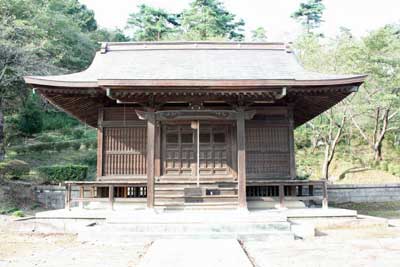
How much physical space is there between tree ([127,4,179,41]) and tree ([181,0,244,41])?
256 centimetres

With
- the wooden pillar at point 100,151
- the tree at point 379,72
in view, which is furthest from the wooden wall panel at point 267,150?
the tree at point 379,72

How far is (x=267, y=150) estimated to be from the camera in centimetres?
1167

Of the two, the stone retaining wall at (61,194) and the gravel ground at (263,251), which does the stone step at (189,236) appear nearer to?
the gravel ground at (263,251)

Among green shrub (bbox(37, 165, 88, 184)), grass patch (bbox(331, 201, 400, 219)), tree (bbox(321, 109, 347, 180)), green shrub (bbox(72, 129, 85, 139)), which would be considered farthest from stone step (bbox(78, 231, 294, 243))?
green shrub (bbox(72, 129, 85, 139))

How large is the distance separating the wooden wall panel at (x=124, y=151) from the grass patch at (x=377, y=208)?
8927mm

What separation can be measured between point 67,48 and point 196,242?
26.2 m

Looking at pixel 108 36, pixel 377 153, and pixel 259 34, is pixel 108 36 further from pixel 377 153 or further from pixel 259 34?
pixel 377 153

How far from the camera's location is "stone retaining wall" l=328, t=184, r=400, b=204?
1698 centimetres

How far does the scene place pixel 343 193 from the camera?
17031 mm

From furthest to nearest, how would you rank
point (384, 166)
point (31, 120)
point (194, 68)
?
1. point (31, 120)
2. point (384, 166)
3. point (194, 68)

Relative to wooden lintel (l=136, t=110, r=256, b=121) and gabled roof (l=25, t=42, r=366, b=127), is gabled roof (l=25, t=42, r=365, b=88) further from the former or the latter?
wooden lintel (l=136, t=110, r=256, b=121)

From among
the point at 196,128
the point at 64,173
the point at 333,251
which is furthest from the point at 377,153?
the point at 333,251

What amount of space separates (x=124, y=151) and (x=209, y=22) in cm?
2739

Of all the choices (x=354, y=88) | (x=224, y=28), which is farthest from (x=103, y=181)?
(x=224, y=28)
